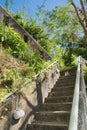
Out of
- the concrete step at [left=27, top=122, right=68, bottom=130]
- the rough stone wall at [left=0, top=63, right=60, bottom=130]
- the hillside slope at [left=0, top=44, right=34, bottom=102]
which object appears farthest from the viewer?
the hillside slope at [left=0, top=44, right=34, bottom=102]

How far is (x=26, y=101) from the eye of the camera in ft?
22.4

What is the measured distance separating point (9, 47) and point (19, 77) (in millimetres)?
1999

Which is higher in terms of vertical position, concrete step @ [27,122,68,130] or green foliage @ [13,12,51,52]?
green foliage @ [13,12,51,52]

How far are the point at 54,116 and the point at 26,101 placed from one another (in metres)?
0.96

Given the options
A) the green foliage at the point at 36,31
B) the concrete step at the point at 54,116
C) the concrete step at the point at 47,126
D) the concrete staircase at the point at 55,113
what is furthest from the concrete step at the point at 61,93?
the green foliage at the point at 36,31

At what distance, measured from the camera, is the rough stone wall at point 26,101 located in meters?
5.78

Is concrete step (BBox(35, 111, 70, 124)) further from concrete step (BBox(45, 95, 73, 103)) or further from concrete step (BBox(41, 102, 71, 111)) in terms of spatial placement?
concrete step (BBox(45, 95, 73, 103))

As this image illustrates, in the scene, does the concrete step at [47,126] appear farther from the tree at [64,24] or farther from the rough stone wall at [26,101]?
the tree at [64,24]

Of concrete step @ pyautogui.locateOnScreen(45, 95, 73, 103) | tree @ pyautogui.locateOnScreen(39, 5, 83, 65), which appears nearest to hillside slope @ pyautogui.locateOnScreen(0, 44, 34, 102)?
concrete step @ pyautogui.locateOnScreen(45, 95, 73, 103)

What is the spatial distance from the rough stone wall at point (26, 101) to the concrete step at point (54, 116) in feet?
0.80

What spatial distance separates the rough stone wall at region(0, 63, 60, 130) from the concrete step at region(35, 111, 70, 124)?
0.80ft

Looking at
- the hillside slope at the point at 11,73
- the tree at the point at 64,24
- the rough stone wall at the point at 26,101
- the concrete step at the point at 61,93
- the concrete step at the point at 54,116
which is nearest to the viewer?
the rough stone wall at the point at 26,101

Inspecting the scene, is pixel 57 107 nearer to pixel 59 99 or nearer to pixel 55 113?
pixel 55 113

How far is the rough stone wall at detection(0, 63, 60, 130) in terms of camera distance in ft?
19.0
